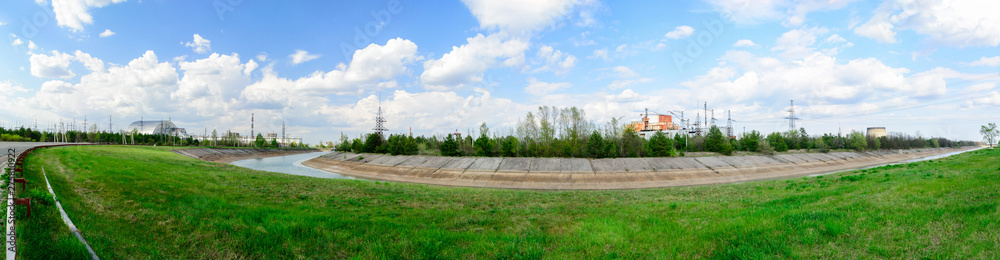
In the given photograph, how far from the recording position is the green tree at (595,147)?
41.0m

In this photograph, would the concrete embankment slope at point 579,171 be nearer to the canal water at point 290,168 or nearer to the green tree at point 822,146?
the canal water at point 290,168

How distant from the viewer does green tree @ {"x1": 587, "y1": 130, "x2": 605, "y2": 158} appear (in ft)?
134

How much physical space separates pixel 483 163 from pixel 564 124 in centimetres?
1365

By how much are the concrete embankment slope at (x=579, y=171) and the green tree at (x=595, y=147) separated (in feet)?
8.04

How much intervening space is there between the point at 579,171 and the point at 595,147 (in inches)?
251

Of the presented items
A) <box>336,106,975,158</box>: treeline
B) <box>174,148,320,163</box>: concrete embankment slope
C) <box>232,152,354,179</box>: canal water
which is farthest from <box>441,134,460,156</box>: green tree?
<box>174,148,320,163</box>: concrete embankment slope

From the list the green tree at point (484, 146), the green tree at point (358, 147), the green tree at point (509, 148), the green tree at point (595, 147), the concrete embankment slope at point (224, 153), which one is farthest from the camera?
the concrete embankment slope at point (224, 153)

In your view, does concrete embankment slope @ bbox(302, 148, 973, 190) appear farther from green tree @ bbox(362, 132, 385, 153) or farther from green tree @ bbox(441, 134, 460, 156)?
green tree @ bbox(362, 132, 385, 153)

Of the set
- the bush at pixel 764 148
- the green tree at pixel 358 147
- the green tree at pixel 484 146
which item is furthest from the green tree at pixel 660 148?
the green tree at pixel 358 147

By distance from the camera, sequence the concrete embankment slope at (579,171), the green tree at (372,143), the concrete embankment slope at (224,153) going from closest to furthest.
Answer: the concrete embankment slope at (579,171) < the green tree at (372,143) < the concrete embankment slope at (224,153)

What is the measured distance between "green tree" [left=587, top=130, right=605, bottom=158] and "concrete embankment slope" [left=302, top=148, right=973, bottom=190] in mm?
2451

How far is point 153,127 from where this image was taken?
16150cm

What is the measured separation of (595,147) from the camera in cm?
4131

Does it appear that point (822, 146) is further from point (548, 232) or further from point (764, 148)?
point (548, 232)
